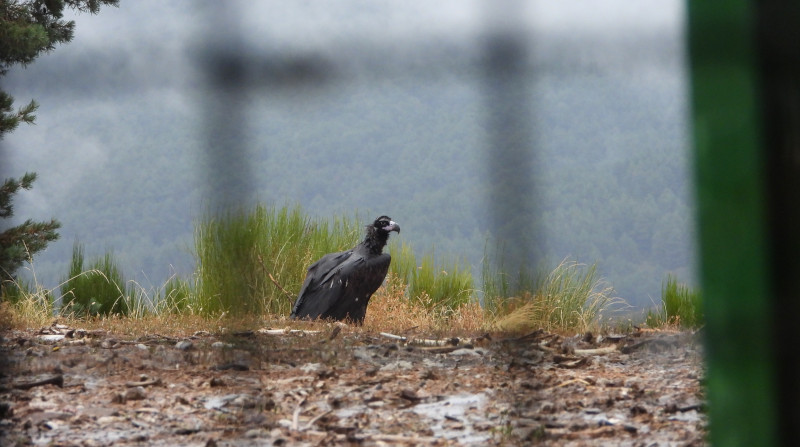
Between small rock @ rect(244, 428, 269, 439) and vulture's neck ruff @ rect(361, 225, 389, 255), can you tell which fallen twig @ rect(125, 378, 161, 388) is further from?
vulture's neck ruff @ rect(361, 225, 389, 255)

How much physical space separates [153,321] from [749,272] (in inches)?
102

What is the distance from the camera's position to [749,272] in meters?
0.44

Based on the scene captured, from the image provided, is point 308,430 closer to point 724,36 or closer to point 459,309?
point 724,36

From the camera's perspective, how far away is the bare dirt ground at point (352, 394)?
1068 millimetres

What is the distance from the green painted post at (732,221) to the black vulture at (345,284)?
2.52m

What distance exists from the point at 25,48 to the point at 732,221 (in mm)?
2653

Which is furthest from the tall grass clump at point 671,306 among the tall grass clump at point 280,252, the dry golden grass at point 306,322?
the tall grass clump at point 280,252

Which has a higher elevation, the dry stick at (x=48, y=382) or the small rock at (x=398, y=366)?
the dry stick at (x=48, y=382)

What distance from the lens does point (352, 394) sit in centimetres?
134

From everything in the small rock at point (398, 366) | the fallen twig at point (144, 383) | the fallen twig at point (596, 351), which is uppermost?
the fallen twig at point (144, 383)

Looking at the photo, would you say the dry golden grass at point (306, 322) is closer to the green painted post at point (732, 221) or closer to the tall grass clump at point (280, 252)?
the tall grass clump at point (280, 252)

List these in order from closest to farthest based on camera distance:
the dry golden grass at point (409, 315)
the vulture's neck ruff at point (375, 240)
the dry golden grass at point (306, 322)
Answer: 1. the dry golden grass at point (306, 322)
2. the dry golden grass at point (409, 315)
3. the vulture's neck ruff at point (375, 240)

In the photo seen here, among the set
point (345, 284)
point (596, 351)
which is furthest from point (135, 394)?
point (345, 284)

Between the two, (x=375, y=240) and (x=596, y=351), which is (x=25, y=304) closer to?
(x=375, y=240)
